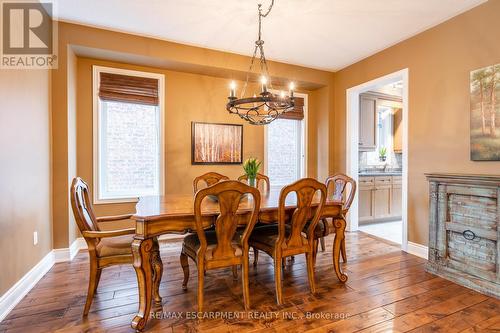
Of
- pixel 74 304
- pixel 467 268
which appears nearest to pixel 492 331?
pixel 467 268

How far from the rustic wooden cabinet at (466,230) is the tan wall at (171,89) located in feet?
7.55

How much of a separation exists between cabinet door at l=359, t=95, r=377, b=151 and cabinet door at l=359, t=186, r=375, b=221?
0.88 meters

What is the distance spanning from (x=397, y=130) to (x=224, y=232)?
5.38 m

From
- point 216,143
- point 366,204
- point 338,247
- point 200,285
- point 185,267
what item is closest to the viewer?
point 200,285

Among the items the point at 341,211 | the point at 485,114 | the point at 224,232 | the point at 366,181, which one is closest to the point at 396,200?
the point at 366,181

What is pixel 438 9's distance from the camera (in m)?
2.72

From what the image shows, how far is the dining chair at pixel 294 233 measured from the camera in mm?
2025

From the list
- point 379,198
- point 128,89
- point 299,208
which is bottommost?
point 379,198

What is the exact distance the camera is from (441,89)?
2.95 metres

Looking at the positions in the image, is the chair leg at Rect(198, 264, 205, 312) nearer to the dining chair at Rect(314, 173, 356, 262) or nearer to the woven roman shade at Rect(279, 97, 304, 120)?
the dining chair at Rect(314, 173, 356, 262)

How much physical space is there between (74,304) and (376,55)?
4.59 metres

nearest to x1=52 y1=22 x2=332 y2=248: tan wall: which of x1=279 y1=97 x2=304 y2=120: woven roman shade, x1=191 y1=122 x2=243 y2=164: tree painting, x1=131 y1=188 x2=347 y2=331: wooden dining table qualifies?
x1=191 y1=122 x2=243 y2=164: tree painting

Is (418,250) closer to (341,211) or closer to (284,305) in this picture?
(341,211)

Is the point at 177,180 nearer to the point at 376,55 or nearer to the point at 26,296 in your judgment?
the point at 26,296
